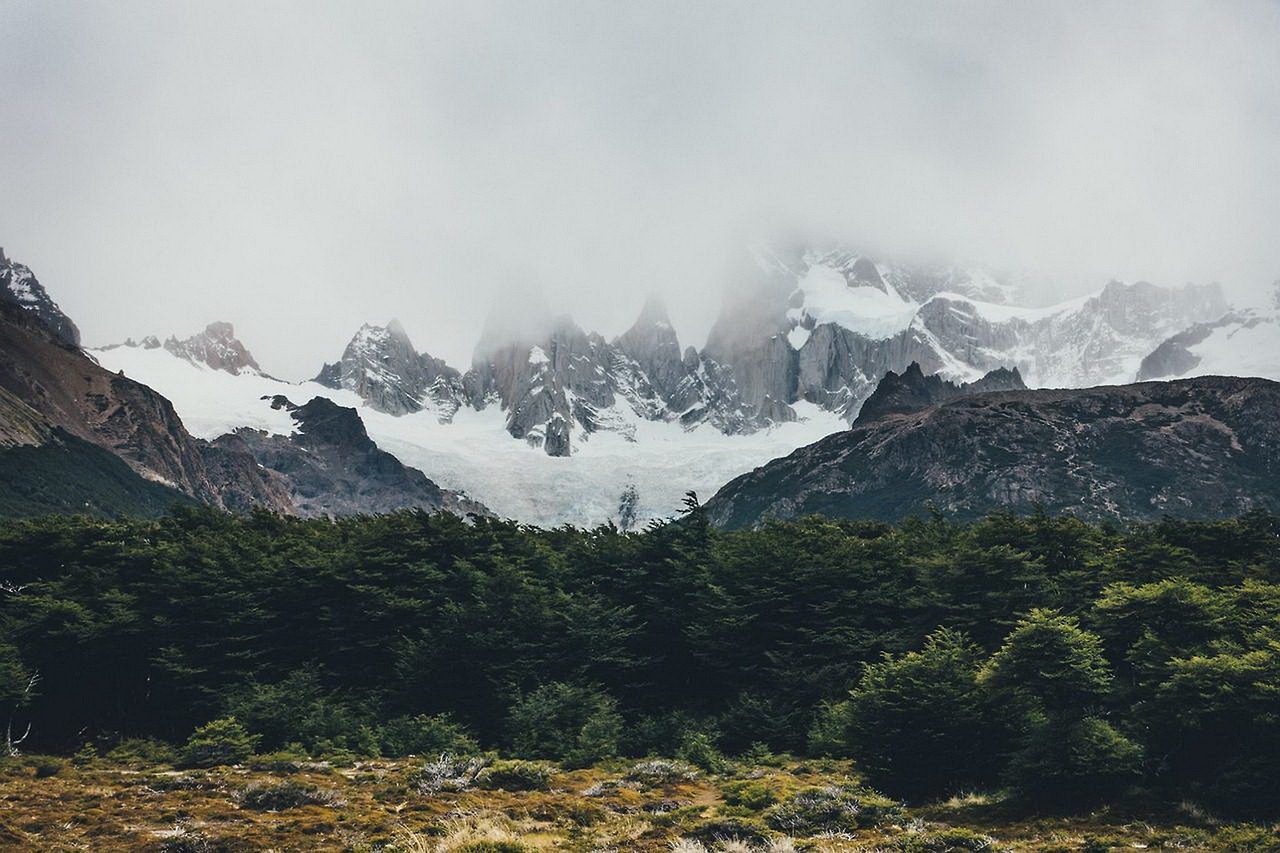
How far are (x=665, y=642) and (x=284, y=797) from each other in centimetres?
3052

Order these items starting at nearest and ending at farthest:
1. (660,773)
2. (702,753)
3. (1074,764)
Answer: (1074,764), (660,773), (702,753)

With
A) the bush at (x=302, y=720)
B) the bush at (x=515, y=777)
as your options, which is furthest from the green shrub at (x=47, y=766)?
the bush at (x=515, y=777)

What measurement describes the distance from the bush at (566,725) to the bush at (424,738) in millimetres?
2603

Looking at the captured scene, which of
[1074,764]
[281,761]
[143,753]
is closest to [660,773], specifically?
[1074,764]

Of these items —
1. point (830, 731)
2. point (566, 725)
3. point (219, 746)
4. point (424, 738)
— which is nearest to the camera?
point (219, 746)

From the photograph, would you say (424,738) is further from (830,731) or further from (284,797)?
(830,731)

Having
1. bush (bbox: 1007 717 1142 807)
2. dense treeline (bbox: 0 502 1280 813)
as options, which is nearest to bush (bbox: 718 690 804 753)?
dense treeline (bbox: 0 502 1280 813)

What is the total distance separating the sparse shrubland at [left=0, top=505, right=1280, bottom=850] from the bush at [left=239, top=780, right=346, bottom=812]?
11.7 inches

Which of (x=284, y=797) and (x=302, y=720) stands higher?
(x=302, y=720)

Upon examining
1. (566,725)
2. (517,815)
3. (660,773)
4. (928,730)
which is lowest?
(660,773)

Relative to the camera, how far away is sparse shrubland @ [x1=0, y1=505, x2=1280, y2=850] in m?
27.0

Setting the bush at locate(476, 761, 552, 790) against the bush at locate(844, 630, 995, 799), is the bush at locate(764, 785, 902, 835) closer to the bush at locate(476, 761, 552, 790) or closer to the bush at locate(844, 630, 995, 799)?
the bush at locate(844, 630, 995, 799)

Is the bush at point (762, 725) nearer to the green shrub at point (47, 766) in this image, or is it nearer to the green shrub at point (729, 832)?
the green shrub at point (729, 832)

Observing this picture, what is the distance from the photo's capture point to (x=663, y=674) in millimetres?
54219
